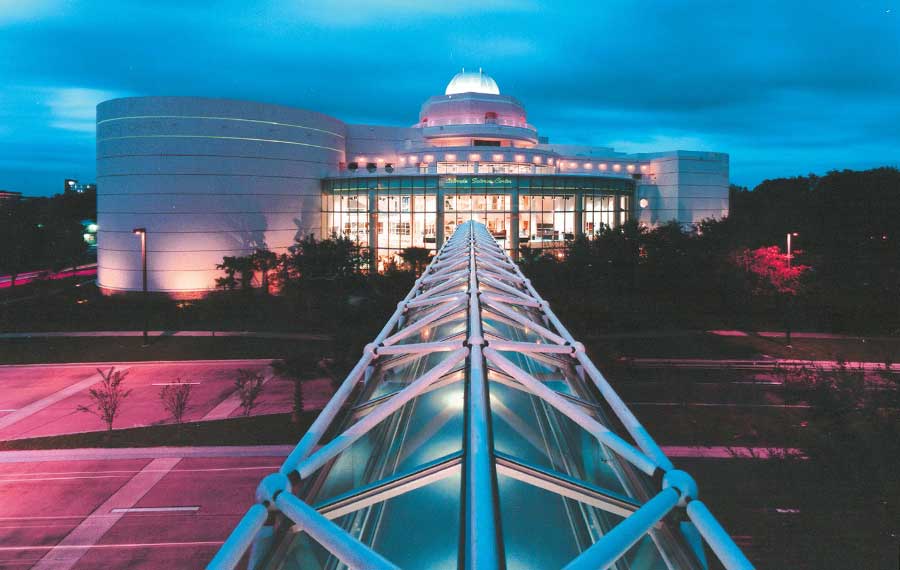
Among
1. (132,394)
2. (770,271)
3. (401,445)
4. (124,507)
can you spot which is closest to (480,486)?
(401,445)

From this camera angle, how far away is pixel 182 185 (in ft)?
167

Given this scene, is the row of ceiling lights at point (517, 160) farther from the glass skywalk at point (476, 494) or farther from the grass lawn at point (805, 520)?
the glass skywalk at point (476, 494)

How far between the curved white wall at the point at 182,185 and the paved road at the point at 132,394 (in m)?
21.5

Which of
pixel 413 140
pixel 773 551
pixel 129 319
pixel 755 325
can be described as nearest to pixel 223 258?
pixel 129 319

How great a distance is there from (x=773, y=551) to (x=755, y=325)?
31588 mm

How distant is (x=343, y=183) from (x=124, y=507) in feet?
153

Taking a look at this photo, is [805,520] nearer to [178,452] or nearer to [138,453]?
[178,452]

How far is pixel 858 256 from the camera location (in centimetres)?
5188

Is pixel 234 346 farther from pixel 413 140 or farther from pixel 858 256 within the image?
pixel 858 256

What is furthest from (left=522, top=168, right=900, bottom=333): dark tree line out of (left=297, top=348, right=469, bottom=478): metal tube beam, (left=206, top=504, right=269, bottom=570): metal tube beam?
(left=206, top=504, right=269, bottom=570): metal tube beam

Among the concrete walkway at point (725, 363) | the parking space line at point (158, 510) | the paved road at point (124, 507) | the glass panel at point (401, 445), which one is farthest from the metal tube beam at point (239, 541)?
the concrete walkway at point (725, 363)

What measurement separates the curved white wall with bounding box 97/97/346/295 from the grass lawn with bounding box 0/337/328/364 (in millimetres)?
15203

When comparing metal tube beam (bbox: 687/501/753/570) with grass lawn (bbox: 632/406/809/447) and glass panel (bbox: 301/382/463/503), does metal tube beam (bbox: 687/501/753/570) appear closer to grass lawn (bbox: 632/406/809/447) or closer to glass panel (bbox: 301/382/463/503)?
glass panel (bbox: 301/382/463/503)

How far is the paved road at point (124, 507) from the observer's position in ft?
44.8
